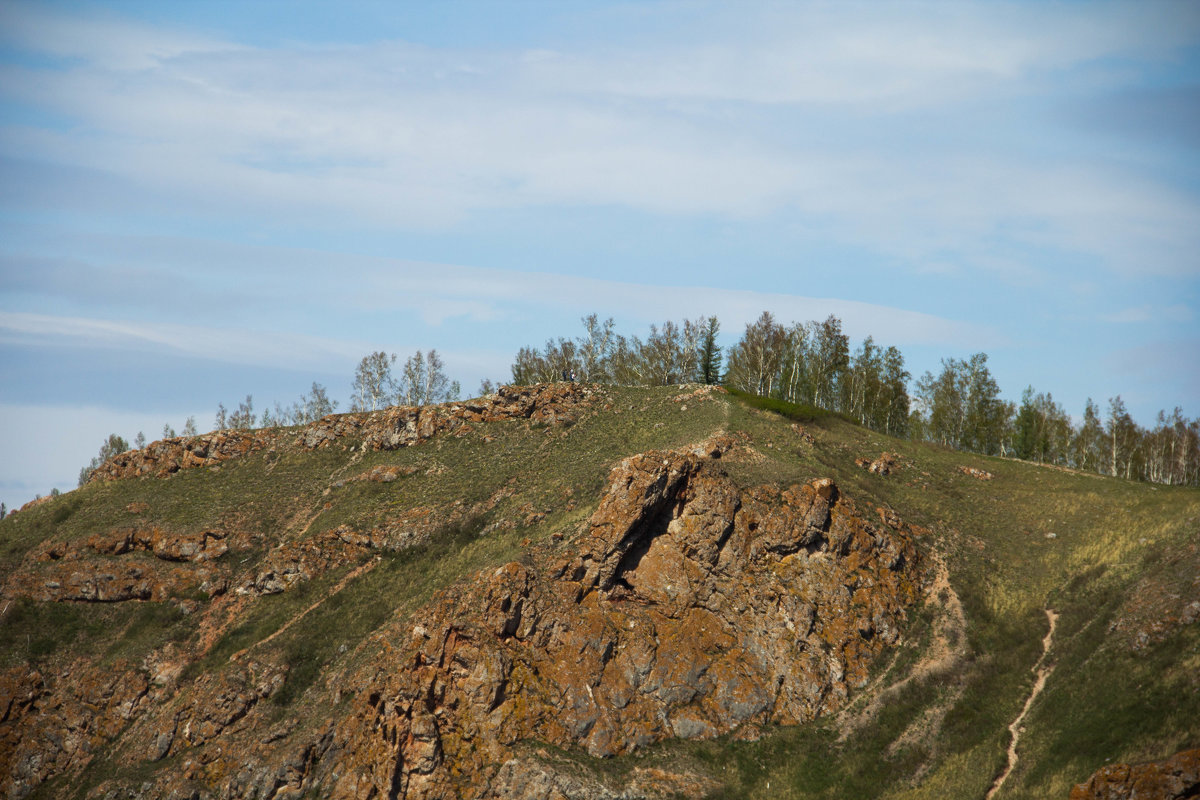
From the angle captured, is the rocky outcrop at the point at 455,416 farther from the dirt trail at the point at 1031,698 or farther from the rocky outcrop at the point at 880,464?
the dirt trail at the point at 1031,698

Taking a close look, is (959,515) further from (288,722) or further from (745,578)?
(288,722)

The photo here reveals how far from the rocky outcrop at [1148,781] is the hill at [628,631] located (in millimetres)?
257

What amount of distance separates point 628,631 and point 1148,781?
2832 cm

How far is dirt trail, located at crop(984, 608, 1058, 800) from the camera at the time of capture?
45.6 metres

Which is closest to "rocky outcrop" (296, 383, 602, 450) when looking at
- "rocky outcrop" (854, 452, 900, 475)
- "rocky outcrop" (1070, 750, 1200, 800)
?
"rocky outcrop" (854, 452, 900, 475)

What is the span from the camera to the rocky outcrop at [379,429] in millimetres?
87188

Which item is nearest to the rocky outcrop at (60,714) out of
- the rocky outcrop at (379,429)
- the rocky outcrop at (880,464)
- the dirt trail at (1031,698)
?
the rocky outcrop at (379,429)

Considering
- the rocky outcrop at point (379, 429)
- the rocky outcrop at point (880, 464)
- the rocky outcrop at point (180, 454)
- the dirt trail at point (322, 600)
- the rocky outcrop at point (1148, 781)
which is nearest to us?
the rocky outcrop at point (1148, 781)

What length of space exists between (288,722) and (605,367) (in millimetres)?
75210

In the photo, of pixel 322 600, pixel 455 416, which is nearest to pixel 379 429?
pixel 455 416

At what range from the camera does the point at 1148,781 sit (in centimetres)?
3809

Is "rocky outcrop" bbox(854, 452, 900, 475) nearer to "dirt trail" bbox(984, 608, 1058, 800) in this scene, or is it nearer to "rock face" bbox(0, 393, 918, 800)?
"rock face" bbox(0, 393, 918, 800)

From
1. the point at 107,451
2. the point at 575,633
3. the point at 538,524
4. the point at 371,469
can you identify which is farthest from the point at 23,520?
the point at 107,451

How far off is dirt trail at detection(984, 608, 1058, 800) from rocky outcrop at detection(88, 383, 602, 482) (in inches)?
1798
